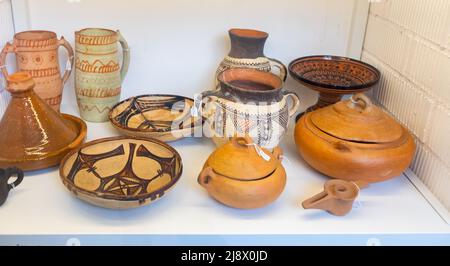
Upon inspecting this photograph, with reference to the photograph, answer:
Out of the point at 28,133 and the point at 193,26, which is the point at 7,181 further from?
the point at 193,26

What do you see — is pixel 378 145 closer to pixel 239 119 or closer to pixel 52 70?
pixel 239 119

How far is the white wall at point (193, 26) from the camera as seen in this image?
1.17 meters

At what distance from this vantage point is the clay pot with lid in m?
0.81

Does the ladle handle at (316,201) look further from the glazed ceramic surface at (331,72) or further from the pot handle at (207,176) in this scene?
the glazed ceramic surface at (331,72)

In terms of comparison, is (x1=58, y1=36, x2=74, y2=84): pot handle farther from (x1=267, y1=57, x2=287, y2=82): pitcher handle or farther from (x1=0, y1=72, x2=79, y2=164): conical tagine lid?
(x1=267, y1=57, x2=287, y2=82): pitcher handle

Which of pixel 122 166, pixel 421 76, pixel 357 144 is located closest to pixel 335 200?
pixel 357 144

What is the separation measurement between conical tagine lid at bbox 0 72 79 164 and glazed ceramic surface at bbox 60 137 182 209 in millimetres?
65

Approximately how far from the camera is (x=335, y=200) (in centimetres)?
83

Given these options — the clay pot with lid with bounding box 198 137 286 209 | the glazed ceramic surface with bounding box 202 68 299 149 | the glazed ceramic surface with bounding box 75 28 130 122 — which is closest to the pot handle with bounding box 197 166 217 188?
the clay pot with lid with bounding box 198 137 286 209

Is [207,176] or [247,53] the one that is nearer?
[207,176]

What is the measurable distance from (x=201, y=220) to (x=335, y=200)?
0.25m

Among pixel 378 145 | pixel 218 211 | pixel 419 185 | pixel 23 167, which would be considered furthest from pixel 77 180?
pixel 419 185

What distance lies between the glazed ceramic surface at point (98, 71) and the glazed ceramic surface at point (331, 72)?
441 millimetres

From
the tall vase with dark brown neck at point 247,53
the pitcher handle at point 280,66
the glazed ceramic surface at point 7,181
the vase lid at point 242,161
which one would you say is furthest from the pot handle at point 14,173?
the pitcher handle at point 280,66
